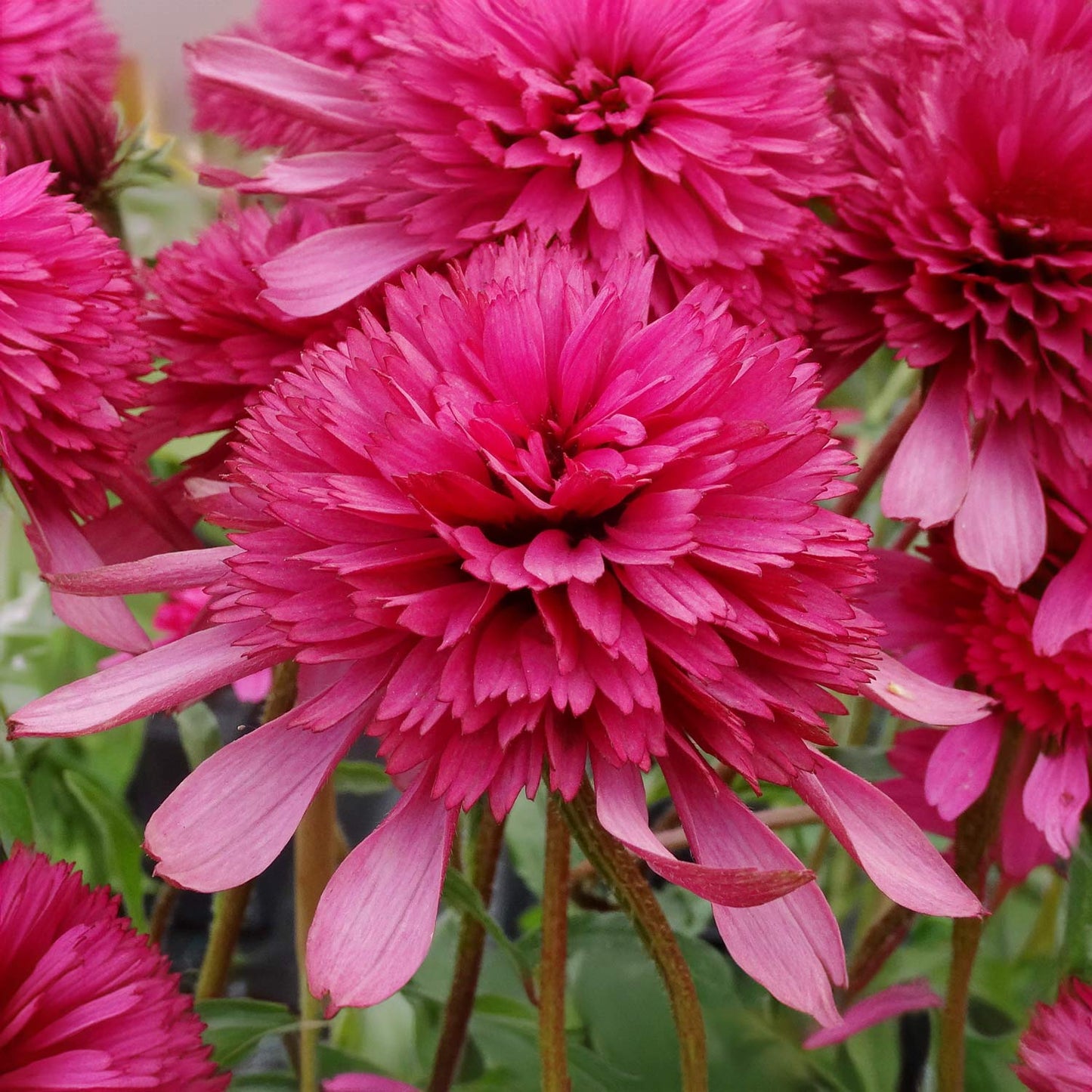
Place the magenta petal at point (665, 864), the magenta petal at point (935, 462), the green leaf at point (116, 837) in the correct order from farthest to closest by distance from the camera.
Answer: the green leaf at point (116, 837) → the magenta petal at point (935, 462) → the magenta petal at point (665, 864)

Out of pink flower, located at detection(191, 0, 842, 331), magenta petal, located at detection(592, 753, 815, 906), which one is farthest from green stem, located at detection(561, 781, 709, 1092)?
pink flower, located at detection(191, 0, 842, 331)

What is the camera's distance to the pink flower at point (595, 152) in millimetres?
255

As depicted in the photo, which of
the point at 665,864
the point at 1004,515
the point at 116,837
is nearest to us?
the point at 665,864

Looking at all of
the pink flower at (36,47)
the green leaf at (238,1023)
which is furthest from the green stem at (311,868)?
the pink flower at (36,47)

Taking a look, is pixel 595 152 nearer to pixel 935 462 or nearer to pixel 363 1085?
pixel 935 462

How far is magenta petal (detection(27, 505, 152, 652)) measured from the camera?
0.27 m

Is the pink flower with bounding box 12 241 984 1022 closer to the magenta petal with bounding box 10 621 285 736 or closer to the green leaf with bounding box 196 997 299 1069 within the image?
the magenta petal with bounding box 10 621 285 736

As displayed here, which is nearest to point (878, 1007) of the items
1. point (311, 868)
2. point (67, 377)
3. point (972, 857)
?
point (972, 857)

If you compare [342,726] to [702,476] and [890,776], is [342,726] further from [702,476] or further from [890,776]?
[890,776]

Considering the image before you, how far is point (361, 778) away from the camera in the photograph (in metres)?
0.42

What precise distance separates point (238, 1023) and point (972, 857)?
20cm

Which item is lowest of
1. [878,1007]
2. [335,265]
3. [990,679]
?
[878,1007]

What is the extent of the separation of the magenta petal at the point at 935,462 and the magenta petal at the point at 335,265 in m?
0.12

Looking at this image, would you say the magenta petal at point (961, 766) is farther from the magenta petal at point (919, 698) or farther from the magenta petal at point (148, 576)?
the magenta petal at point (148, 576)
